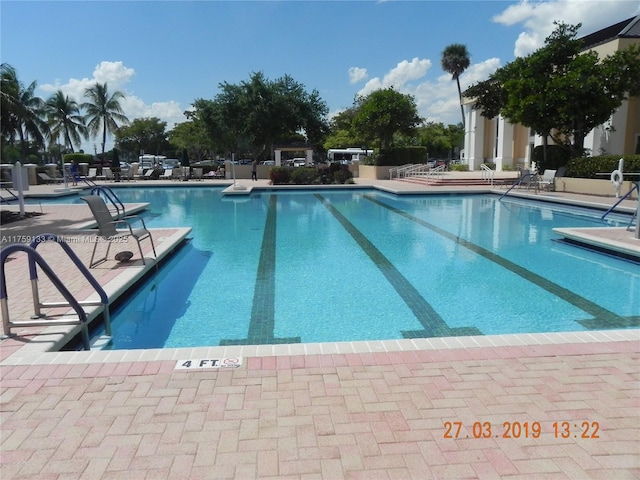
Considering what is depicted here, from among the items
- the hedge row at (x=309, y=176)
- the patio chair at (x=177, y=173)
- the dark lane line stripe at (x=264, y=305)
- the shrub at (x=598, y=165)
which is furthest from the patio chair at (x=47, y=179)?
the shrub at (x=598, y=165)

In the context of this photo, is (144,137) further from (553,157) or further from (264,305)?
(264,305)

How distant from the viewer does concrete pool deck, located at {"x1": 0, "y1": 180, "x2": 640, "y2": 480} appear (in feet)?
7.74

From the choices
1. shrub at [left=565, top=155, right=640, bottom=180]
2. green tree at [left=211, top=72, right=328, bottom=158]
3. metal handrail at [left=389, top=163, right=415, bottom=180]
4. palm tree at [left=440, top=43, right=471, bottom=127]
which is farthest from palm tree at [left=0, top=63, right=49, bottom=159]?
palm tree at [left=440, top=43, right=471, bottom=127]

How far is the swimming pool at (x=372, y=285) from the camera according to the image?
5.25 metres

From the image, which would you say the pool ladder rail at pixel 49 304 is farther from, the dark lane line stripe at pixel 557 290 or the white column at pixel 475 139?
the white column at pixel 475 139

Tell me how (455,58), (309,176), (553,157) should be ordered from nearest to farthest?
(553,157), (309,176), (455,58)

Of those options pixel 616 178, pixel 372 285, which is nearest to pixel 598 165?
pixel 616 178

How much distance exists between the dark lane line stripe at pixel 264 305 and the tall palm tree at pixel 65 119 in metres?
44.3

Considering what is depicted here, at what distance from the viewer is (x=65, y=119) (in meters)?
45.8

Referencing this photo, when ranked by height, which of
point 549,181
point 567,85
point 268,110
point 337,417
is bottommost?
point 337,417

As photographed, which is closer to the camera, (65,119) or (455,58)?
(65,119)

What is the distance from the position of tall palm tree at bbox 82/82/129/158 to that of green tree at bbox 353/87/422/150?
30.9 meters

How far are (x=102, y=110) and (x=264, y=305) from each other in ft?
157

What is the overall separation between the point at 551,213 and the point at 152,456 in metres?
14.6
